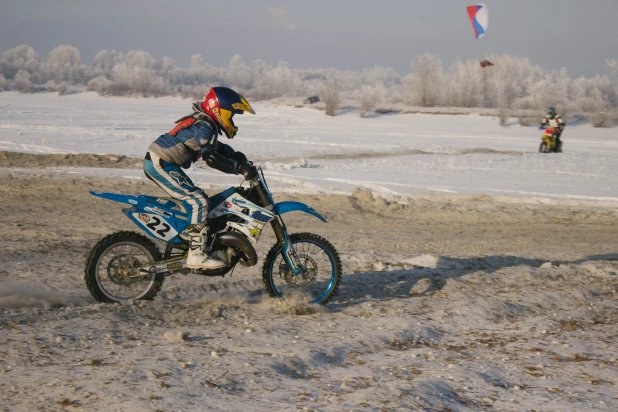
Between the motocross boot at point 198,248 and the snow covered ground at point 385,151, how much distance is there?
8390 mm

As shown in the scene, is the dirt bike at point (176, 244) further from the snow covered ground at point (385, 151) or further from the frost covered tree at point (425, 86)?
the frost covered tree at point (425, 86)

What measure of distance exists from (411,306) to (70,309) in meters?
3.23

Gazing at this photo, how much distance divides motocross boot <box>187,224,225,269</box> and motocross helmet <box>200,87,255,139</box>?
960 mm

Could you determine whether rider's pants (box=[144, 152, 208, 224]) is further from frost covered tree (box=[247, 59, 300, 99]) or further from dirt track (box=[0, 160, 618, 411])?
frost covered tree (box=[247, 59, 300, 99])

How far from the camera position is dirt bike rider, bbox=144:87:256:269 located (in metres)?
6.37

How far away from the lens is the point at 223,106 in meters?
6.35

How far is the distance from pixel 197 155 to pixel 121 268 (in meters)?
1.26

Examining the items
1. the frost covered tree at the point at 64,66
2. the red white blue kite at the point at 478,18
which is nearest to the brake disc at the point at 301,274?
the red white blue kite at the point at 478,18

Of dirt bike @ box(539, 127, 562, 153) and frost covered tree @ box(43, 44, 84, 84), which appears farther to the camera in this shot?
frost covered tree @ box(43, 44, 84, 84)

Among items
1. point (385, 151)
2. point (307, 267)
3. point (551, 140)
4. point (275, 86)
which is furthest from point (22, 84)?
point (307, 267)

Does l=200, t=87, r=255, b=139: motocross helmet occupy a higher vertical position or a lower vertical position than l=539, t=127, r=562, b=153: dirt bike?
higher

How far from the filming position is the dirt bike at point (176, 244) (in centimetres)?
643

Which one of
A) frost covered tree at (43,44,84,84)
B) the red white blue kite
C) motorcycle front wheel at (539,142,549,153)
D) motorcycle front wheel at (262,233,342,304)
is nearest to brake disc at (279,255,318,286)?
motorcycle front wheel at (262,233,342,304)

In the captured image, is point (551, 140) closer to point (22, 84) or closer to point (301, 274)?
point (301, 274)
